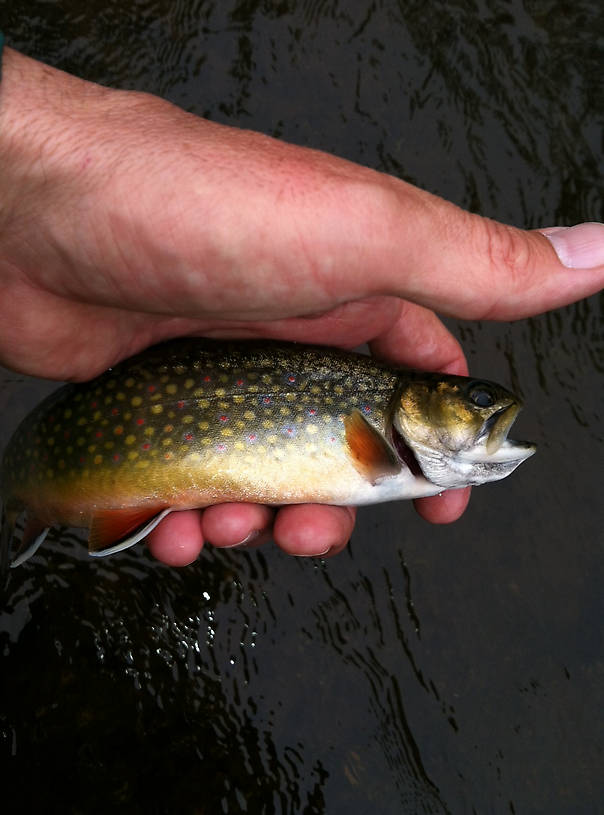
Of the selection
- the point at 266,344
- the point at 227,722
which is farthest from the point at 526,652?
the point at 266,344

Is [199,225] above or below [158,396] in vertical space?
above

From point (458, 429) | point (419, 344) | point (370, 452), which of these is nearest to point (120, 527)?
point (370, 452)

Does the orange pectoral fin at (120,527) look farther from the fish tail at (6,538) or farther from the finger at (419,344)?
the finger at (419,344)

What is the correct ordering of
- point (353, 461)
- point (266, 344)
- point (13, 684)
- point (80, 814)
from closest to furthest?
point (353, 461) < point (266, 344) < point (80, 814) < point (13, 684)

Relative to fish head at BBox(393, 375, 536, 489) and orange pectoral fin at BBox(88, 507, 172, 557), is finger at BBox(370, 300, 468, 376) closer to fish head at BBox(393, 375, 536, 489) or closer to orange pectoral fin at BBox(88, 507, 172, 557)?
fish head at BBox(393, 375, 536, 489)

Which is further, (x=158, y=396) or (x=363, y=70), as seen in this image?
(x=363, y=70)

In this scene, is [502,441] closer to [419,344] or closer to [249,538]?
[419,344]

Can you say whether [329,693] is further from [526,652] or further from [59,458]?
[59,458]
